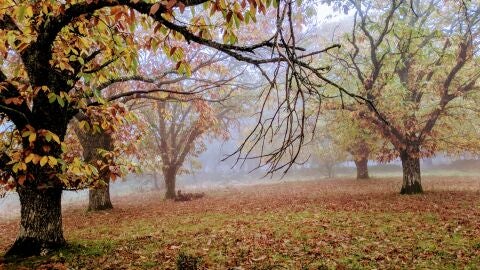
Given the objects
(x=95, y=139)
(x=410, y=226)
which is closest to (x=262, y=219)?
(x=410, y=226)

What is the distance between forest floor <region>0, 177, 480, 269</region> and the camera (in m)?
6.65

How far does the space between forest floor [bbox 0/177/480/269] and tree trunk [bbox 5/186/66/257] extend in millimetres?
414

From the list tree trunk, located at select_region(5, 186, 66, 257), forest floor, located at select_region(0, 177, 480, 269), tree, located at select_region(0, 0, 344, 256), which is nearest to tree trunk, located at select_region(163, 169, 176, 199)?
forest floor, located at select_region(0, 177, 480, 269)

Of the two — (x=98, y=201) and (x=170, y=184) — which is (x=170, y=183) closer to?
(x=170, y=184)

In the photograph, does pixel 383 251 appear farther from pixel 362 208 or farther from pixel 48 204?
pixel 48 204

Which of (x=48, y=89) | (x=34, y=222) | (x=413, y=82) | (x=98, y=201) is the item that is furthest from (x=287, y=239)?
(x=413, y=82)

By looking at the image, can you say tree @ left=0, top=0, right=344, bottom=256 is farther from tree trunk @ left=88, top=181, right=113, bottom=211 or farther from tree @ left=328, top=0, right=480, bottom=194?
tree trunk @ left=88, top=181, right=113, bottom=211

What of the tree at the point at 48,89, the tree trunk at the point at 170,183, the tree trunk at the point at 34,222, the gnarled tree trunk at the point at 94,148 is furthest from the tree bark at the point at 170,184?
the tree trunk at the point at 34,222

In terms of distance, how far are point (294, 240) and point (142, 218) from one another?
7.51m

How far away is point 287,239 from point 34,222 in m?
5.55

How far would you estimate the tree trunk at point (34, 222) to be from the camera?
6.89m

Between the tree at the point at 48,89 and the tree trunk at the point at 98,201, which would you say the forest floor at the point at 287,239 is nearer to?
the tree at the point at 48,89

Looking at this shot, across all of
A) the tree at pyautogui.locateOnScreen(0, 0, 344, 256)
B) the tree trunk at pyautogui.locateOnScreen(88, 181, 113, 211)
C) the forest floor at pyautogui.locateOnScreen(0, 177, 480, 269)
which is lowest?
the forest floor at pyautogui.locateOnScreen(0, 177, 480, 269)

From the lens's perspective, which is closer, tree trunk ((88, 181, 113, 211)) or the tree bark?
tree trunk ((88, 181, 113, 211))
